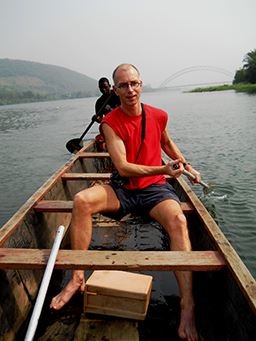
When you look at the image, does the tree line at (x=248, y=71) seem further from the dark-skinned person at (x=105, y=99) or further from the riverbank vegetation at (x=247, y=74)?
the dark-skinned person at (x=105, y=99)

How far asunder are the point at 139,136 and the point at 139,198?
726mm

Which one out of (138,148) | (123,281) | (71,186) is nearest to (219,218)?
(71,186)

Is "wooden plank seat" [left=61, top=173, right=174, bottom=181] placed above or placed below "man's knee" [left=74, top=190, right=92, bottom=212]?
below

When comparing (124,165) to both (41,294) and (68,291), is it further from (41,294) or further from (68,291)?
(41,294)

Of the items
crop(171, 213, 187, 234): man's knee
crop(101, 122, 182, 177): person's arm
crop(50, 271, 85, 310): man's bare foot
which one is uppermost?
crop(101, 122, 182, 177): person's arm

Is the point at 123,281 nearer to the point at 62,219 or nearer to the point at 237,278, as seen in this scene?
the point at 237,278

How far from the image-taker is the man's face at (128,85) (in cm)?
333

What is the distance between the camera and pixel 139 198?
11.5 feet

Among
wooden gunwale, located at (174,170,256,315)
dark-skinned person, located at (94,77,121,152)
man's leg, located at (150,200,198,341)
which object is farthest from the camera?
dark-skinned person, located at (94,77,121,152)

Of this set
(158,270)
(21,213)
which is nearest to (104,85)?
(21,213)

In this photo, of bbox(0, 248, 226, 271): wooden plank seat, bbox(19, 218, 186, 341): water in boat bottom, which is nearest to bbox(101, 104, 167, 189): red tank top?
bbox(0, 248, 226, 271): wooden plank seat

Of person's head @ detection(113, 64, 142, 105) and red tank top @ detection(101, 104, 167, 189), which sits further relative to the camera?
red tank top @ detection(101, 104, 167, 189)

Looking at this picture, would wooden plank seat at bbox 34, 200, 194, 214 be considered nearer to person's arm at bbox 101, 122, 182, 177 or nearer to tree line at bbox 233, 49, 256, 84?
person's arm at bbox 101, 122, 182, 177

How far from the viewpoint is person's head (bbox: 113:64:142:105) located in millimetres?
3328
